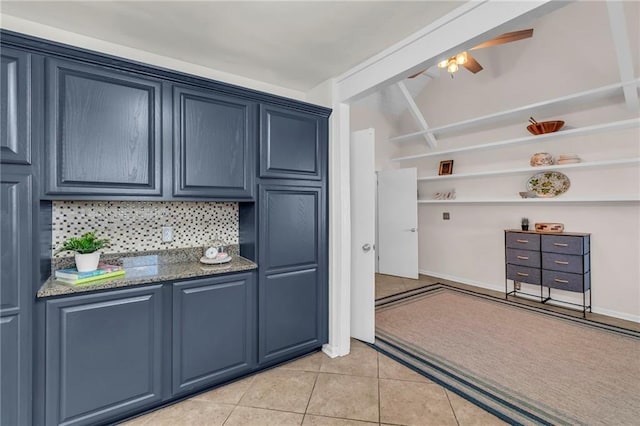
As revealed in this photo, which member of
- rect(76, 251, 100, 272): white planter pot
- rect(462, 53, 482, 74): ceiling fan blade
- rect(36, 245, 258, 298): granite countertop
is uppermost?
rect(462, 53, 482, 74): ceiling fan blade

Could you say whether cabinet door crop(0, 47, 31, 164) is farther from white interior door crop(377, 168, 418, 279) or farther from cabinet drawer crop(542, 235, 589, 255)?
cabinet drawer crop(542, 235, 589, 255)

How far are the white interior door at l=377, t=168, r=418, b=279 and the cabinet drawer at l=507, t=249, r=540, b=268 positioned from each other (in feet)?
4.76

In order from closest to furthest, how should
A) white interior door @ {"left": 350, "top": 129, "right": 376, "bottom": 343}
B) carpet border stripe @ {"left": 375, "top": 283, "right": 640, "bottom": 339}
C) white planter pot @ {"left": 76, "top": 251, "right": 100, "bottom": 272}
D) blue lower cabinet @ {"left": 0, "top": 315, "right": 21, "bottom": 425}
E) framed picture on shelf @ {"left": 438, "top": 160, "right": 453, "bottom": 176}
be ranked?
blue lower cabinet @ {"left": 0, "top": 315, "right": 21, "bottom": 425} < white planter pot @ {"left": 76, "top": 251, "right": 100, "bottom": 272} < white interior door @ {"left": 350, "top": 129, "right": 376, "bottom": 343} < carpet border stripe @ {"left": 375, "top": 283, "right": 640, "bottom": 339} < framed picture on shelf @ {"left": 438, "top": 160, "right": 453, "bottom": 176}

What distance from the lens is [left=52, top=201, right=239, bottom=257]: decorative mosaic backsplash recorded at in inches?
80.4

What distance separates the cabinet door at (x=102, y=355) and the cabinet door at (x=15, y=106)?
810 millimetres

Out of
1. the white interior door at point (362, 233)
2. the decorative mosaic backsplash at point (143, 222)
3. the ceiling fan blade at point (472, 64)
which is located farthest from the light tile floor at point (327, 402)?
the ceiling fan blade at point (472, 64)

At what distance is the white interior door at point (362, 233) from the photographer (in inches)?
115

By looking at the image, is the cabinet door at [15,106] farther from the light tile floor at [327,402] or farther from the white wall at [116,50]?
the light tile floor at [327,402]

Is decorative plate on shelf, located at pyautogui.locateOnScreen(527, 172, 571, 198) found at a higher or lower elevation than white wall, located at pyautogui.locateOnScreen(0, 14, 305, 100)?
lower

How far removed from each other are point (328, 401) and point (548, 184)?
3.97m

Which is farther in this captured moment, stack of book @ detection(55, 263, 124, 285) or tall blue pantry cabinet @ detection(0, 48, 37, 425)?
stack of book @ detection(55, 263, 124, 285)

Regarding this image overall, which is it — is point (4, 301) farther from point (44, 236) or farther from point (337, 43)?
point (337, 43)

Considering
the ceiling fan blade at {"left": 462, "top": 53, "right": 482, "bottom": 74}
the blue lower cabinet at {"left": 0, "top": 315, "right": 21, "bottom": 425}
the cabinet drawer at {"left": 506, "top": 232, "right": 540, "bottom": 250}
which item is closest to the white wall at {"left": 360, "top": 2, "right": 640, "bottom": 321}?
the cabinet drawer at {"left": 506, "top": 232, "right": 540, "bottom": 250}

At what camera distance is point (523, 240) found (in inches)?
158
